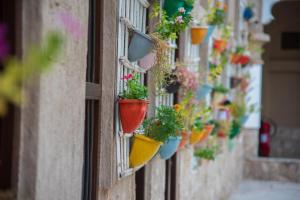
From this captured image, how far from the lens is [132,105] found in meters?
4.88

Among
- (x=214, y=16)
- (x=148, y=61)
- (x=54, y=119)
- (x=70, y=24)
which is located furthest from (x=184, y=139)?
(x=70, y=24)

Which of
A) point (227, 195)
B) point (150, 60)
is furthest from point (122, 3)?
point (227, 195)

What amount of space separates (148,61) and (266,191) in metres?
8.99

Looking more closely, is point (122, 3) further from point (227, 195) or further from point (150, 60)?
point (227, 195)

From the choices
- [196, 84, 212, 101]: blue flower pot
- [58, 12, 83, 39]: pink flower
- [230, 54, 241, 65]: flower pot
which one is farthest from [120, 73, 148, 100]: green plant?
[230, 54, 241, 65]: flower pot

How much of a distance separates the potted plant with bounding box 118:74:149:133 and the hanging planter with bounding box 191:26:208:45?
293cm

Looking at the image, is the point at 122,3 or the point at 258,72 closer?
the point at 122,3

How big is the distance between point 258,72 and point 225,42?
5.45 m

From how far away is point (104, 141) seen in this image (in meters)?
4.59

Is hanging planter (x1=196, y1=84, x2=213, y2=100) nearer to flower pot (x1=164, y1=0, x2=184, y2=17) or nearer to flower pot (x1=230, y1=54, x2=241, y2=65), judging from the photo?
flower pot (x1=164, y1=0, x2=184, y2=17)

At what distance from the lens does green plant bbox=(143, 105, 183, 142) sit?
5.47 metres

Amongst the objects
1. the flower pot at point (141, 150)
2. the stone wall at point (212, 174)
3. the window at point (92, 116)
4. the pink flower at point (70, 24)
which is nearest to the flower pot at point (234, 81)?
the stone wall at point (212, 174)

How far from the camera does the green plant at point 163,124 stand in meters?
5.47

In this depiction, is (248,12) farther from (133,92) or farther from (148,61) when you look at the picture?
(133,92)
